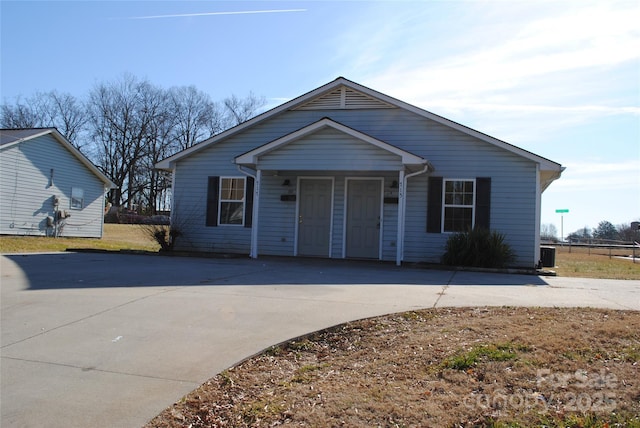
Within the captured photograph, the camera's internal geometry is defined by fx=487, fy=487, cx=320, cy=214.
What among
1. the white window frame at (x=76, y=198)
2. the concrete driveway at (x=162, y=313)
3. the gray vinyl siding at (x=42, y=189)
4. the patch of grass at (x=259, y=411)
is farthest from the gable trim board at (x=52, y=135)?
the patch of grass at (x=259, y=411)

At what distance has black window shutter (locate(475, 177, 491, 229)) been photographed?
1266cm

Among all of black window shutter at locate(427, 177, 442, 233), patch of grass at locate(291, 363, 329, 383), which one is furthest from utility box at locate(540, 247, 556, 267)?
patch of grass at locate(291, 363, 329, 383)

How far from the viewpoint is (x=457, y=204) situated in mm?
13000

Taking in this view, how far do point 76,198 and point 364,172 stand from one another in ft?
60.3

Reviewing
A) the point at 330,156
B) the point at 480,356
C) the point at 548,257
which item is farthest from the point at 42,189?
the point at 480,356

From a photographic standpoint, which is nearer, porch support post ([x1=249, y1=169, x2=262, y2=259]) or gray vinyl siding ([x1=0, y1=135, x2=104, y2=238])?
porch support post ([x1=249, y1=169, x2=262, y2=259])

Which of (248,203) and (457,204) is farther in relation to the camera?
(248,203)

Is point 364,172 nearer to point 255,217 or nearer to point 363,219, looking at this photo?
point 363,219

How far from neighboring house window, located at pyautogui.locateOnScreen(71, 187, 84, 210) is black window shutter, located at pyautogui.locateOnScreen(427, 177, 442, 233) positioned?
781 inches

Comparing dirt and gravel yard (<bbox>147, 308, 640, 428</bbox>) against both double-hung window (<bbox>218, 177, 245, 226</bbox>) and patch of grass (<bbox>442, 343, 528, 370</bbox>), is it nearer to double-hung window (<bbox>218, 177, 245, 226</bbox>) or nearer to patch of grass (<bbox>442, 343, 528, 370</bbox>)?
patch of grass (<bbox>442, 343, 528, 370</bbox>)

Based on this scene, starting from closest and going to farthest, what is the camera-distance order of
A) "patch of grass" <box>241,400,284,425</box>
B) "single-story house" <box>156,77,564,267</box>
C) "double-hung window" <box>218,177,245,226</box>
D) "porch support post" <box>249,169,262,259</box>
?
1. "patch of grass" <box>241,400,284,425</box>
2. "single-story house" <box>156,77,564,267</box>
3. "porch support post" <box>249,169,262,259</box>
4. "double-hung window" <box>218,177,245,226</box>

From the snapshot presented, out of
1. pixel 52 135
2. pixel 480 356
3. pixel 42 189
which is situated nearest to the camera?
pixel 480 356

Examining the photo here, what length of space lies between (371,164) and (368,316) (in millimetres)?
6998

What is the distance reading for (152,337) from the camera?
5016mm
